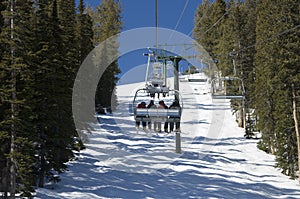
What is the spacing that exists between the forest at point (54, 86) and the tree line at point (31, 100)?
45mm

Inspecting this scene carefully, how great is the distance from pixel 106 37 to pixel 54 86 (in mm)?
33770

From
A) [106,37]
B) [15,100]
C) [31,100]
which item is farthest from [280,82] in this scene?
[106,37]

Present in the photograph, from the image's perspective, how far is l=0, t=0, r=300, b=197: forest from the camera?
16.2 meters

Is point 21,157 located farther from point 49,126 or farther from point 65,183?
point 65,183

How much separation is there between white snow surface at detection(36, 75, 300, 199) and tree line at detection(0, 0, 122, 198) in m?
2.04

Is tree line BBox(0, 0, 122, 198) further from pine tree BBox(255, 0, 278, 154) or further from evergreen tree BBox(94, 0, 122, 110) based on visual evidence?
evergreen tree BBox(94, 0, 122, 110)

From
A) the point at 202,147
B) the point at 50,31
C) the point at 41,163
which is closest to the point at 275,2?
the point at 202,147

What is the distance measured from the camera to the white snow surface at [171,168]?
20.7 metres

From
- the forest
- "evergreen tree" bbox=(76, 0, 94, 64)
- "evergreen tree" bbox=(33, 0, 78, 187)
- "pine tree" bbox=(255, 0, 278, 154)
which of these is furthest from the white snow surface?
"evergreen tree" bbox=(76, 0, 94, 64)

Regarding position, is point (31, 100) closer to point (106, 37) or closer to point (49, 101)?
point (49, 101)

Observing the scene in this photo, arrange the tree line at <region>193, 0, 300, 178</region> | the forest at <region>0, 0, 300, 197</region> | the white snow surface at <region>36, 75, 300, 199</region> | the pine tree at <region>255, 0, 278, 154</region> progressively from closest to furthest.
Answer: the forest at <region>0, 0, 300, 197</region>
the white snow surface at <region>36, 75, 300, 199</region>
the tree line at <region>193, 0, 300, 178</region>
the pine tree at <region>255, 0, 278, 154</region>

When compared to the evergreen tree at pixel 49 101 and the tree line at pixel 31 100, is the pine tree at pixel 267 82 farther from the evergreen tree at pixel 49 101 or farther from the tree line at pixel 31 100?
the tree line at pixel 31 100

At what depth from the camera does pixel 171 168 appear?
1031 inches

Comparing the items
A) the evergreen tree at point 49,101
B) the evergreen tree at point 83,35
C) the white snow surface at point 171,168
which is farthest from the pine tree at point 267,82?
the evergreen tree at point 83,35
